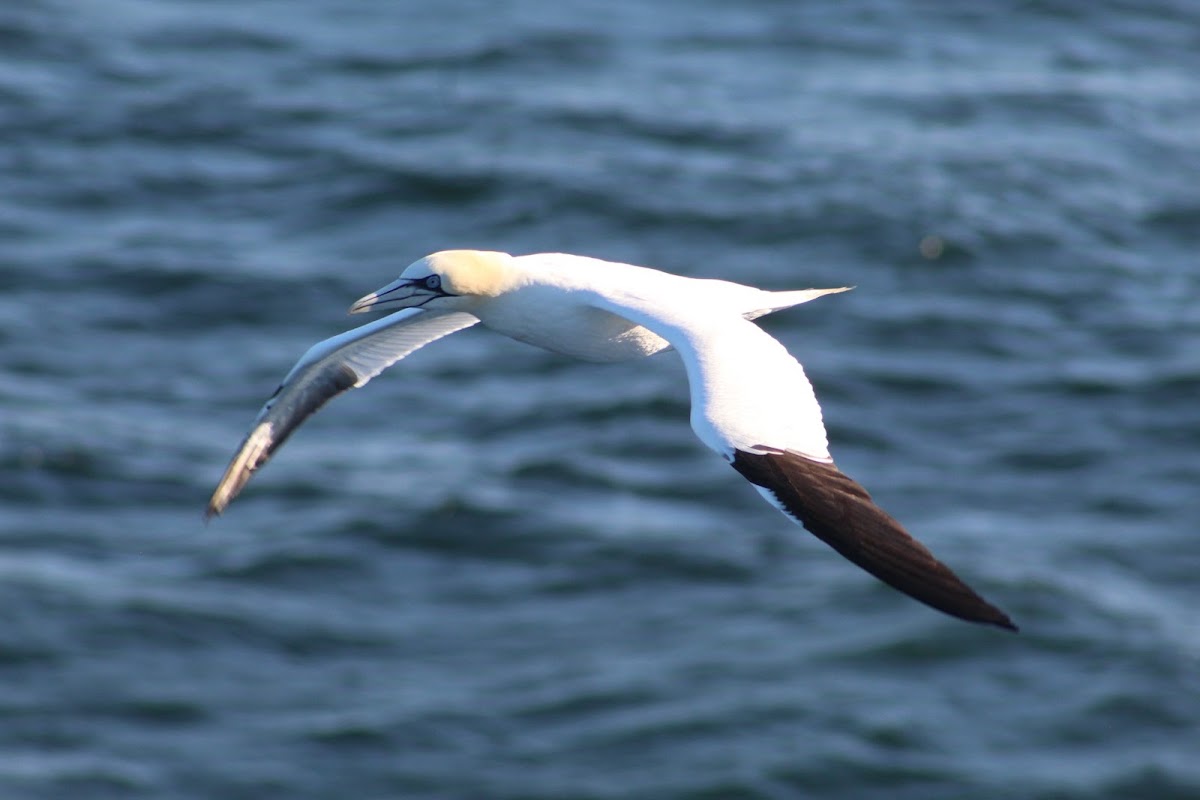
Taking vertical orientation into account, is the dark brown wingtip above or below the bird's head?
below

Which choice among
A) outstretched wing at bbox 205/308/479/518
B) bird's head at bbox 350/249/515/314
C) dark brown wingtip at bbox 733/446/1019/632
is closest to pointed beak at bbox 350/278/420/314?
bird's head at bbox 350/249/515/314

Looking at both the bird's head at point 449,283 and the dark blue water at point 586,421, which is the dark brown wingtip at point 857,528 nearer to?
the bird's head at point 449,283

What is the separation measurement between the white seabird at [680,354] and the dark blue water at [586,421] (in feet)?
35.3

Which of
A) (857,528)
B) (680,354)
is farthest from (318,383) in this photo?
(857,528)

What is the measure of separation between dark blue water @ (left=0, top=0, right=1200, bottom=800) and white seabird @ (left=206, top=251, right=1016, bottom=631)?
35.3 feet

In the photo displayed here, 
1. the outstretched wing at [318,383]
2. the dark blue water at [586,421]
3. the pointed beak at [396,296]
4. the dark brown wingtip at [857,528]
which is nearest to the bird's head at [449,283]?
the pointed beak at [396,296]

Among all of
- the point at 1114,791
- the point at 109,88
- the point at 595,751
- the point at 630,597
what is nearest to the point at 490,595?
the point at 630,597

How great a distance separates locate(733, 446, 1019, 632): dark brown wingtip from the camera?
7117 mm

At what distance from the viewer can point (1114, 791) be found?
2073cm

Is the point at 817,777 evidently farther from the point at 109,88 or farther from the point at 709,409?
the point at 109,88

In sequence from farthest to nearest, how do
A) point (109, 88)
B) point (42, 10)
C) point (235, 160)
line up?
1. point (42, 10)
2. point (109, 88)
3. point (235, 160)

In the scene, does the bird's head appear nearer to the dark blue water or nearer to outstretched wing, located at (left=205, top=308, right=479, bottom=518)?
outstretched wing, located at (left=205, top=308, right=479, bottom=518)

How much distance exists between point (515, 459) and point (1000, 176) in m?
10.4

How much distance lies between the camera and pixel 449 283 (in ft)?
31.5
